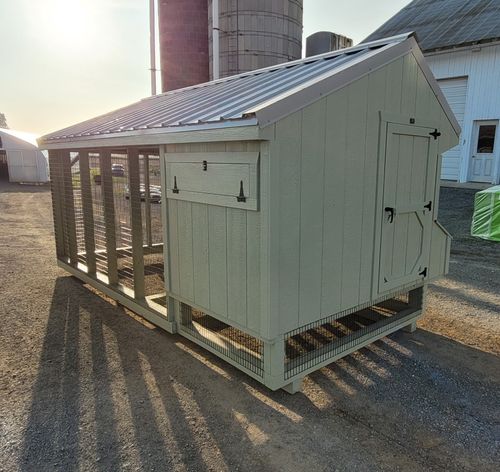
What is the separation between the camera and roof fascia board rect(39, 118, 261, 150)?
2445 mm

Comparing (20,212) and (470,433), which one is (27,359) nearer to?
(470,433)

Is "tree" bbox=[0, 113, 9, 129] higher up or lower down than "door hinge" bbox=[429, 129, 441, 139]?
higher up

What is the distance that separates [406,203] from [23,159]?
23.0 metres

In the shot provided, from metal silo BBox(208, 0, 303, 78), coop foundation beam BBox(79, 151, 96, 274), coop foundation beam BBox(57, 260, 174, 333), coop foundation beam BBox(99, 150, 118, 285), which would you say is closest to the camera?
coop foundation beam BBox(57, 260, 174, 333)

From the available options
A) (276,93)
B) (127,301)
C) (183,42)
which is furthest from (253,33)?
(276,93)

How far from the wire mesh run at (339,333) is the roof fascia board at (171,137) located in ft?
4.54

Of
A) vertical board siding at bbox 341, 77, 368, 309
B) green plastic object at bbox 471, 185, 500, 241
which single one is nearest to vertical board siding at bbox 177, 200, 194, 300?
vertical board siding at bbox 341, 77, 368, 309

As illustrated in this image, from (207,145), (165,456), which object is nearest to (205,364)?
(165,456)

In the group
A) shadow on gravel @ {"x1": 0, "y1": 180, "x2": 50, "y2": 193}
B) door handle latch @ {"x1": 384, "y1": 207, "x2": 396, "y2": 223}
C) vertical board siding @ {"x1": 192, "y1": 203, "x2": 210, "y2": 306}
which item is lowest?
shadow on gravel @ {"x1": 0, "y1": 180, "x2": 50, "y2": 193}

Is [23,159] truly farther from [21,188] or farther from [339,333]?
[339,333]

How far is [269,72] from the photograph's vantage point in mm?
4289

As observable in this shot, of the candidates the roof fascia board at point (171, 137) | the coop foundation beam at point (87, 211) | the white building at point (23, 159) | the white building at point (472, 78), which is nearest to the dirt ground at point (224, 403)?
the coop foundation beam at point (87, 211)

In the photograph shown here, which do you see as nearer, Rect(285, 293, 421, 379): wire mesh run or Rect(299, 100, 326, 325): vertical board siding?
Rect(299, 100, 326, 325): vertical board siding

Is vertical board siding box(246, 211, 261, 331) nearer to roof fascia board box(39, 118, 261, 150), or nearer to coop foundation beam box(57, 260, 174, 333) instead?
roof fascia board box(39, 118, 261, 150)
